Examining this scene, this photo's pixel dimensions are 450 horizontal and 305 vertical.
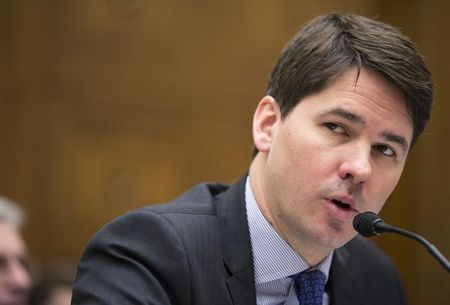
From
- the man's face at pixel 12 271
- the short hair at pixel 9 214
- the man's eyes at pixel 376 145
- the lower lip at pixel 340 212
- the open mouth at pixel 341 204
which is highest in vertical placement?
the man's eyes at pixel 376 145

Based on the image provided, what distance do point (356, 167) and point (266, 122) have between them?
0.33 meters

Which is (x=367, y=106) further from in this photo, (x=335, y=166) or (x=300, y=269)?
(x=300, y=269)

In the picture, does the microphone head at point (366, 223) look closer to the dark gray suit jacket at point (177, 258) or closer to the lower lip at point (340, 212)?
the lower lip at point (340, 212)

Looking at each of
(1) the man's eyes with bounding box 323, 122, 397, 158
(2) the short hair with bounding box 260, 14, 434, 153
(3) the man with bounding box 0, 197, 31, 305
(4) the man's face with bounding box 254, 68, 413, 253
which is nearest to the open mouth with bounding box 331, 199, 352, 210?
(4) the man's face with bounding box 254, 68, 413, 253

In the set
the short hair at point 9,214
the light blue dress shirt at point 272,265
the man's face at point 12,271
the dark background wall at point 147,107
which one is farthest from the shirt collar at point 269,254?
the dark background wall at point 147,107

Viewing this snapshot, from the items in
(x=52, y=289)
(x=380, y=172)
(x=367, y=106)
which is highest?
(x=367, y=106)

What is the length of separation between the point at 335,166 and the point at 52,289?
1941mm

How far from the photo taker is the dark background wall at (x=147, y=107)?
397 centimetres

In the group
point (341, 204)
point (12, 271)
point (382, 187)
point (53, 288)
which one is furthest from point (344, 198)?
point (53, 288)

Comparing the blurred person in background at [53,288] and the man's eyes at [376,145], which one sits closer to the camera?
the man's eyes at [376,145]

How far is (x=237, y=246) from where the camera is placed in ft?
5.87

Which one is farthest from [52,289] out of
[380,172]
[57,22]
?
[380,172]

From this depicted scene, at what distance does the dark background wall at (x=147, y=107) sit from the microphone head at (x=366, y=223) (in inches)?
101

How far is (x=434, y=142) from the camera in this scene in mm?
4359
